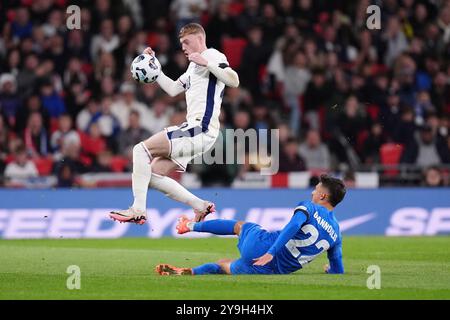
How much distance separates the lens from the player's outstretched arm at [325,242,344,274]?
12.0 metres

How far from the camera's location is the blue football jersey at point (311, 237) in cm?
1163

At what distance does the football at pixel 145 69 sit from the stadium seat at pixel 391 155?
9.21 meters

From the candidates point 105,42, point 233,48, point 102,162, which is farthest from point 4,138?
point 233,48

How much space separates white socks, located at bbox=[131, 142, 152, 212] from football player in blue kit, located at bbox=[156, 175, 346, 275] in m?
1.13

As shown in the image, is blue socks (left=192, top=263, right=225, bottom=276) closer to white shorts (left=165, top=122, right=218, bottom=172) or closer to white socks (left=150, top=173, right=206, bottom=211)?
white socks (left=150, top=173, right=206, bottom=211)

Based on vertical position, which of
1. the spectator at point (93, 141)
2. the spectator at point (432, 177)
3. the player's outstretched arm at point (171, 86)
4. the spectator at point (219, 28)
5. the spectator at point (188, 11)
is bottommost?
the spectator at point (432, 177)

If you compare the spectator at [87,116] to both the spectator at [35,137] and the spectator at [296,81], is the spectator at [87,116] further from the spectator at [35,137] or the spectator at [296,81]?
the spectator at [296,81]

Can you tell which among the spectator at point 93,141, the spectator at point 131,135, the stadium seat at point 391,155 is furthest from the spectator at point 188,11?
the stadium seat at point 391,155

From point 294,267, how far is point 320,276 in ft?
0.98

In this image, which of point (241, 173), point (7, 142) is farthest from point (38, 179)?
point (241, 173)

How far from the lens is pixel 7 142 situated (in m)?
21.0

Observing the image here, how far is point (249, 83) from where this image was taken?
906 inches
